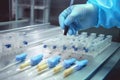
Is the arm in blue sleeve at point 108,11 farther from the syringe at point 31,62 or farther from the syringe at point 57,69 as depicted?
the syringe at point 31,62

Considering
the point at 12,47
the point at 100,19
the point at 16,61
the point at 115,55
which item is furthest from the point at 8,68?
the point at 115,55

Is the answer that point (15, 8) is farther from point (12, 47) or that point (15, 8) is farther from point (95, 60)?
point (95, 60)

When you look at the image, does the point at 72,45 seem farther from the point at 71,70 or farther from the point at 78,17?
the point at 71,70

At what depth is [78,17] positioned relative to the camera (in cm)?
122

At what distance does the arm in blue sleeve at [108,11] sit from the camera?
122 cm

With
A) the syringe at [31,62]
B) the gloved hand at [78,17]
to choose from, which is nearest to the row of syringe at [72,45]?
the gloved hand at [78,17]

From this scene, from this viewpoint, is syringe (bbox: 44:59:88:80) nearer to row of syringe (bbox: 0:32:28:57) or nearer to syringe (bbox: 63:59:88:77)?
syringe (bbox: 63:59:88:77)

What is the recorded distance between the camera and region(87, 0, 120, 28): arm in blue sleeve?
4.01 feet

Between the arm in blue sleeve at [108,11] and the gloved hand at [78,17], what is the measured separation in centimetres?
5

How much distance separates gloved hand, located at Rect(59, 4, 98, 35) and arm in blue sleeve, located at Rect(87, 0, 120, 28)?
5 cm

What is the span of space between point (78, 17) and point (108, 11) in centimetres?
19

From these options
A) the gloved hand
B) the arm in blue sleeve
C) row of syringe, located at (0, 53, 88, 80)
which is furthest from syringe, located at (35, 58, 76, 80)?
the arm in blue sleeve

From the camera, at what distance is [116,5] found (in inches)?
48.4

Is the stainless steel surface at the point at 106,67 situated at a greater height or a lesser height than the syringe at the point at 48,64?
lesser
